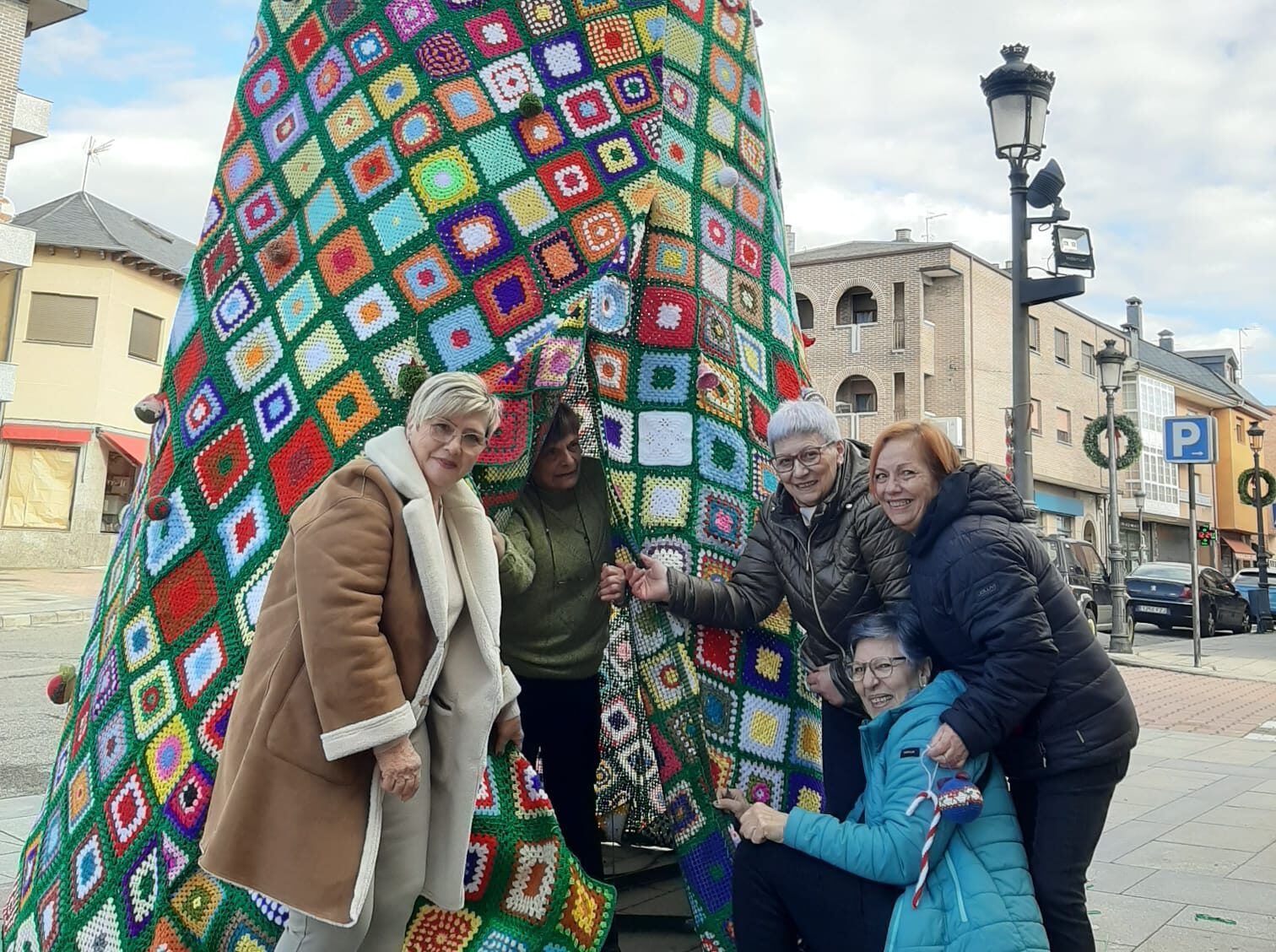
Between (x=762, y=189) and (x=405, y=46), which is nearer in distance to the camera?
(x=405, y=46)

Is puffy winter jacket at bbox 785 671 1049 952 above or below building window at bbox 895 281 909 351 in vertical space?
below

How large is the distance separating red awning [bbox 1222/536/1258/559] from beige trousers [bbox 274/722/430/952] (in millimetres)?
48206

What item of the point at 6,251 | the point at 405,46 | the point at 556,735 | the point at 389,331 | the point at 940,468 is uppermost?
the point at 6,251

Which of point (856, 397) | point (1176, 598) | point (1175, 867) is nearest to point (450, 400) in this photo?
point (1175, 867)

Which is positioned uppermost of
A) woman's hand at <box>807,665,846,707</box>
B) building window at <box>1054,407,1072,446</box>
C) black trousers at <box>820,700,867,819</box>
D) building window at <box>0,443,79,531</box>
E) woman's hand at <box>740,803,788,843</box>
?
building window at <box>1054,407,1072,446</box>

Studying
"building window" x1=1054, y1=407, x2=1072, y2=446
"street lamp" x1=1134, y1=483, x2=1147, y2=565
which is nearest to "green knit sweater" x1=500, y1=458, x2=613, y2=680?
"building window" x1=1054, y1=407, x2=1072, y2=446

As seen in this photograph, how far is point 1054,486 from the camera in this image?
32.2 metres

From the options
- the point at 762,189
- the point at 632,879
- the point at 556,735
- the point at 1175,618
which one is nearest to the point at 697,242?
the point at 762,189

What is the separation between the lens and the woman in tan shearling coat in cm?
209

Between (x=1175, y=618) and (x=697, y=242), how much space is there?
733 inches

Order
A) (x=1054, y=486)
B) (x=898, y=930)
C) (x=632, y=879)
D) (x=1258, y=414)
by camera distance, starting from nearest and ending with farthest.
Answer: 1. (x=898, y=930)
2. (x=632, y=879)
3. (x=1054, y=486)
4. (x=1258, y=414)

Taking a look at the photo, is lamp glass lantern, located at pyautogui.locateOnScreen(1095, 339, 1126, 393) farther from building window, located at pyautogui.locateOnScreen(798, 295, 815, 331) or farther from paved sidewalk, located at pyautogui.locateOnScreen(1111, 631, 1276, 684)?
building window, located at pyautogui.locateOnScreen(798, 295, 815, 331)

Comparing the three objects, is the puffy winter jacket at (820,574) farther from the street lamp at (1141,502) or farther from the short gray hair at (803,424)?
the street lamp at (1141,502)

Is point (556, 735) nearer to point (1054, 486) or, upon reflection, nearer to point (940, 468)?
point (940, 468)
